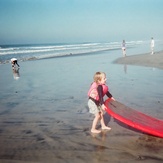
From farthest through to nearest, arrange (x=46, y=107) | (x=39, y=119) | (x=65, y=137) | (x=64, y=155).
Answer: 1. (x=46, y=107)
2. (x=39, y=119)
3. (x=65, y=137)
4. (x=64, y=155)

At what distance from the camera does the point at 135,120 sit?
5.15 metres

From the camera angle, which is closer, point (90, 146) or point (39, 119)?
point (90, 146)

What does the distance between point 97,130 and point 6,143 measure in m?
1.87

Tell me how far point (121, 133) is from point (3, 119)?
306 cm

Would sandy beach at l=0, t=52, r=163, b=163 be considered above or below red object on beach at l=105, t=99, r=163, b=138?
below

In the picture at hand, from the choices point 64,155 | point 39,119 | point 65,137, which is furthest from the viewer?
point 39,119

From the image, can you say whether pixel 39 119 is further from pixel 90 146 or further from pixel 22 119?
pixel 90 146

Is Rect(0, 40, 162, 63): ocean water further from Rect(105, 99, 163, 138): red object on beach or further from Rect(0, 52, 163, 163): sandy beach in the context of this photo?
Rect(105, 99, 163, 138): red object on beach

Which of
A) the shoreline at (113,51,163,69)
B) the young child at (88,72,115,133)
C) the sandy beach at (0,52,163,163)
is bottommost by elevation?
the sandy beach at (0,52,163,163)

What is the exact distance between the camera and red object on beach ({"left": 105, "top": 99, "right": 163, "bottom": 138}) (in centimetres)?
480

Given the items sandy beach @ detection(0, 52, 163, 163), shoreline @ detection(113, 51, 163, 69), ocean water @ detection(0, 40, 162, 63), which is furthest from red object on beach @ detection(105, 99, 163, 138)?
ocean water @ detection(0, 40, 162, 63)

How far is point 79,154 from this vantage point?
4.30 m

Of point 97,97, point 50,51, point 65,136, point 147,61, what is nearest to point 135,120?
point 97,97

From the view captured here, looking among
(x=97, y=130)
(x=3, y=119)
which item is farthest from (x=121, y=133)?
(x=3, y=119)
